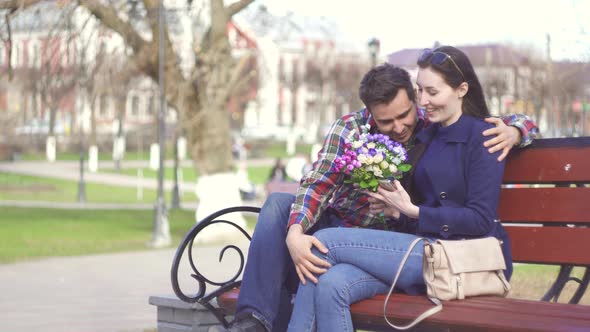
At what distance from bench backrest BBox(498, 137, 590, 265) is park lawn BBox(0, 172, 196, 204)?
26.2 m

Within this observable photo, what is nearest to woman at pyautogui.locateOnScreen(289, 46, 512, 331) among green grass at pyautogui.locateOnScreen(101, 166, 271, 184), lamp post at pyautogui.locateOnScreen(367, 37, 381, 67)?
lamp post at pyautogui.locateOnScreen(367, 37, 381, 67)

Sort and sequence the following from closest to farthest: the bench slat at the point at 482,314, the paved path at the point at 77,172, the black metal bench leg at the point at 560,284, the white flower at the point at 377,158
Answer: the bench slat at the point at 482,314 → the white flower at the point at 377,158 → the black metal bench leg at the point at 560,284 → the paved path at the point at 77,172

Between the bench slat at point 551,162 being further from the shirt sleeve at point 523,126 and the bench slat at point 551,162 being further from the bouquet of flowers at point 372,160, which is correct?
the bouquet of flowers at point 372,160

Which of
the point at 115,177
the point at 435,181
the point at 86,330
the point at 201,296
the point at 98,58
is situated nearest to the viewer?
the point at 435,181

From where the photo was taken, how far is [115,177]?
44.5m

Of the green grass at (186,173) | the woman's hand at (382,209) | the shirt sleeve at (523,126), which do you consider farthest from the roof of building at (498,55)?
the woman's hand at (382,209)

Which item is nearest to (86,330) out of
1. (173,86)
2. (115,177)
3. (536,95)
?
(173,86)

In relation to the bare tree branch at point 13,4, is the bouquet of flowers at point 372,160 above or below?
below

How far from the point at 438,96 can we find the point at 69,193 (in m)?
30.7

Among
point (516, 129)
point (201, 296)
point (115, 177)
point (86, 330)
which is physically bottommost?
point (115, 177)

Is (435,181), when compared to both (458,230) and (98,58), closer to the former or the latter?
(458,230)

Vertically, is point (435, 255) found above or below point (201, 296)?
above

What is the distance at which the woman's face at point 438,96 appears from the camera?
497cm

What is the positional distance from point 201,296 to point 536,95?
22436mm
